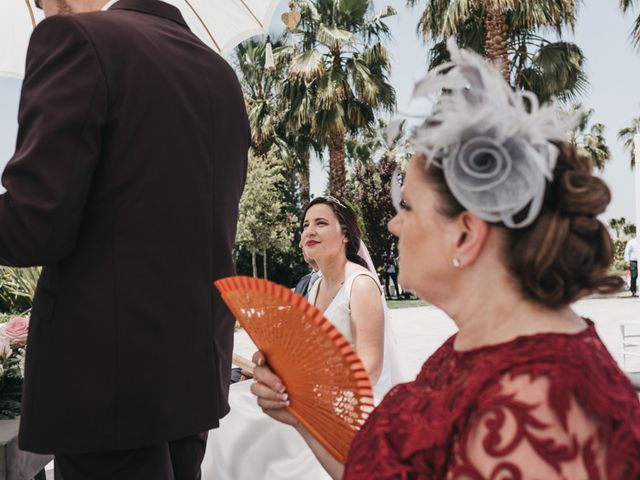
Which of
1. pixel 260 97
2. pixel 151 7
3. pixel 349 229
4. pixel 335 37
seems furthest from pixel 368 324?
pixel 260 97

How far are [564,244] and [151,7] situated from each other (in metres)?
1.25

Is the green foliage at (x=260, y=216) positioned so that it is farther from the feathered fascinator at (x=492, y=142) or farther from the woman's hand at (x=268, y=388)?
the feathered fascinator at (x=492, y=142)

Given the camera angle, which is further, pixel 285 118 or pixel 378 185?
pixel 378 185

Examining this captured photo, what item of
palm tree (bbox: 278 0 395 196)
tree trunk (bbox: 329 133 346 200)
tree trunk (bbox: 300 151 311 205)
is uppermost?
palm tree (bbox: 278 0 395 196)

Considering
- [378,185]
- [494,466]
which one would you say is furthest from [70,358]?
[378,185]

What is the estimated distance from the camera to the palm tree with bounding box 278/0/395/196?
69.2 ft

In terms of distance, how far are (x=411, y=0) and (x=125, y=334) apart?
19.0 meters

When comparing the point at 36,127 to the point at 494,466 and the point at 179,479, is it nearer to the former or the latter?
the point at 179,479

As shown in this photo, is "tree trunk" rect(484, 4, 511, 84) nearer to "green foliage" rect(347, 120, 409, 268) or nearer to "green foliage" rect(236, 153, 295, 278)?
"green foliage" rect(347, 120, 409, 268)

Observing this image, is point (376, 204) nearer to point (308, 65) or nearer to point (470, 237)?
point (308, 65)

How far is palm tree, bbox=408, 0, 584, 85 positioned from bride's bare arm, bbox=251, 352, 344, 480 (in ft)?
52.7

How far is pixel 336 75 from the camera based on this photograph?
21.2 meters

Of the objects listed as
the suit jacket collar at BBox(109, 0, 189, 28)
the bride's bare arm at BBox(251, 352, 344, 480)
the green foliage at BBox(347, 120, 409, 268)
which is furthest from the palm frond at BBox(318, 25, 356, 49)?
the bride's bare arm at BBox(251, 352, 344, 480)

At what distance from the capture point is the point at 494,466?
104 cm
